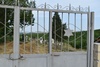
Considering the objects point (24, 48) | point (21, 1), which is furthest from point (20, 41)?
point (21, 1)

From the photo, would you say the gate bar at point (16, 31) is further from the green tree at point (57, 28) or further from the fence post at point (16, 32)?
the green tree at point (57, 28)

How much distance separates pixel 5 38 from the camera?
13.6 ft

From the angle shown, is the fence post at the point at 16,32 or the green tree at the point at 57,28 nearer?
the fence post at the point at 16,32

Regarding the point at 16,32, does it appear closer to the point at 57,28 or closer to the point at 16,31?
the point at 16,31

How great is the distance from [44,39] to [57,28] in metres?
0.43

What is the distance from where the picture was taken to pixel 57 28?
15.4 ft

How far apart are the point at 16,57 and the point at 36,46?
1.78ft

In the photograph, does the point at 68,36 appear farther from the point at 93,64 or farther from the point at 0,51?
the point at 0,51

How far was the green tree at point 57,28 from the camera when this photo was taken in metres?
4.60

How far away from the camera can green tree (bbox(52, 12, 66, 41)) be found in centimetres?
460

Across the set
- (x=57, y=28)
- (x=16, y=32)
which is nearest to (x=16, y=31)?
(x=16, y=32)

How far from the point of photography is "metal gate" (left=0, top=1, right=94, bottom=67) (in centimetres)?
417

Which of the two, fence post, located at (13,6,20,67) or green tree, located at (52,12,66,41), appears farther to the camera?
green tree, located at (52,12,66,41)

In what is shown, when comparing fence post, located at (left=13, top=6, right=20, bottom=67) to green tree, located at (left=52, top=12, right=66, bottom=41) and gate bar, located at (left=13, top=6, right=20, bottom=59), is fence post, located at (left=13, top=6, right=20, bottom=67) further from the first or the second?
green tree, located at (left=52, top=12, right=66, bottom=41)
